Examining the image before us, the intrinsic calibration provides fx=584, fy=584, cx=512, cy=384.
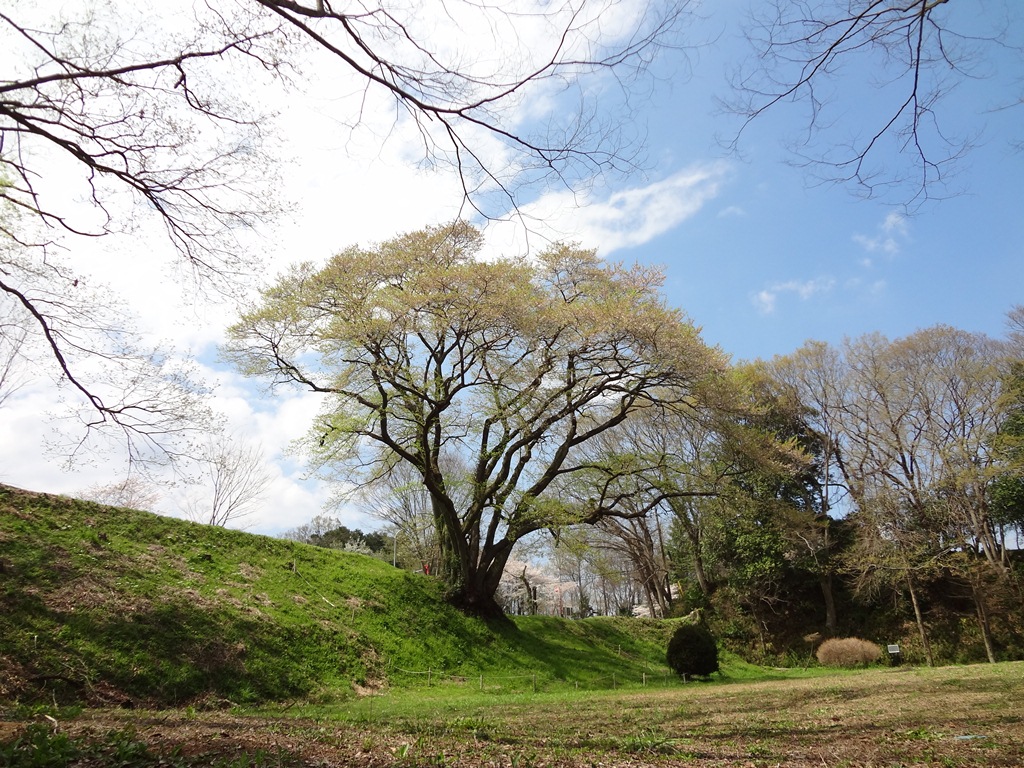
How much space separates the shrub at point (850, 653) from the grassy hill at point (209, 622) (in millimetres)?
7845

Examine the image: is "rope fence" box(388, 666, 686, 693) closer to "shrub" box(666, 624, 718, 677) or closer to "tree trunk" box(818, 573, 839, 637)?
"shrub" box(666, 624, 718, 677)

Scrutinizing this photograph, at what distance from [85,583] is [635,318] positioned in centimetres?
1335

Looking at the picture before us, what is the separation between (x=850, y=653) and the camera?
2145cm

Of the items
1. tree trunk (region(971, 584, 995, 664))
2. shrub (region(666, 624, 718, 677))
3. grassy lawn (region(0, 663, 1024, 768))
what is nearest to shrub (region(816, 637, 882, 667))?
tree trunk (region(971, 584, 995, 664))

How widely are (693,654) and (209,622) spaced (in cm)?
1335

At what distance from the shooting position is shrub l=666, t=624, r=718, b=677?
57.5ft

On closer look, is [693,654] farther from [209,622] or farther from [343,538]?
[343,538]

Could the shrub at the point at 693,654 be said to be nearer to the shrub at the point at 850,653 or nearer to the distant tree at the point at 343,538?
the shrub at the point at 850,653

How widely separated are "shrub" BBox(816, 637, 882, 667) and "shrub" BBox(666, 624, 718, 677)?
6917 millimetres

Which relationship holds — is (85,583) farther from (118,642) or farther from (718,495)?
(718,495)

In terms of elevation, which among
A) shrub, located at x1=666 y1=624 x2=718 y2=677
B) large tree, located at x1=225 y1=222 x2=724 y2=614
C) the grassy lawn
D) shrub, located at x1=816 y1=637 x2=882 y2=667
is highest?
large tree, located at x1=225 y1=222 x2=724 y2=614

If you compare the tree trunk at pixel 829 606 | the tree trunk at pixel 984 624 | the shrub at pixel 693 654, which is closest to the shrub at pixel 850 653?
the tree trunk at pixel 829 606

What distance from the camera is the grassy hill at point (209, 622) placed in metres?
9.05

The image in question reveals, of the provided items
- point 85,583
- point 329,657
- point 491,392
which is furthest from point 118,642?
point 491,392
